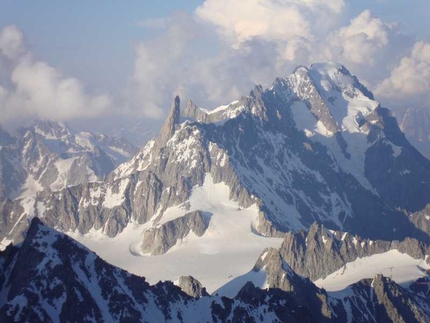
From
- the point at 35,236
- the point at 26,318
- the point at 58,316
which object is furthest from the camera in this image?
the point at 35,236

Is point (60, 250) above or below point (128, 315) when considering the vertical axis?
above

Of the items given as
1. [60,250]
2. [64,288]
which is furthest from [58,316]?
[60,250]

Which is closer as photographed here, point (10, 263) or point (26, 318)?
→ point (26, 318)

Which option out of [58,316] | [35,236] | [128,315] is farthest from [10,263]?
[128,315]

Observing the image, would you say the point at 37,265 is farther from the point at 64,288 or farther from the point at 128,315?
the point at 128,315

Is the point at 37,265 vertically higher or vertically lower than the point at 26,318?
higher

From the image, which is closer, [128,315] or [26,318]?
[26,318]

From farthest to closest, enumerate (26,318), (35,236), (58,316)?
(35,236) < (58,316) < (26,318)

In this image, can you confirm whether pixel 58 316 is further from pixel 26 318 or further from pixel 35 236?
pixel 35 236
